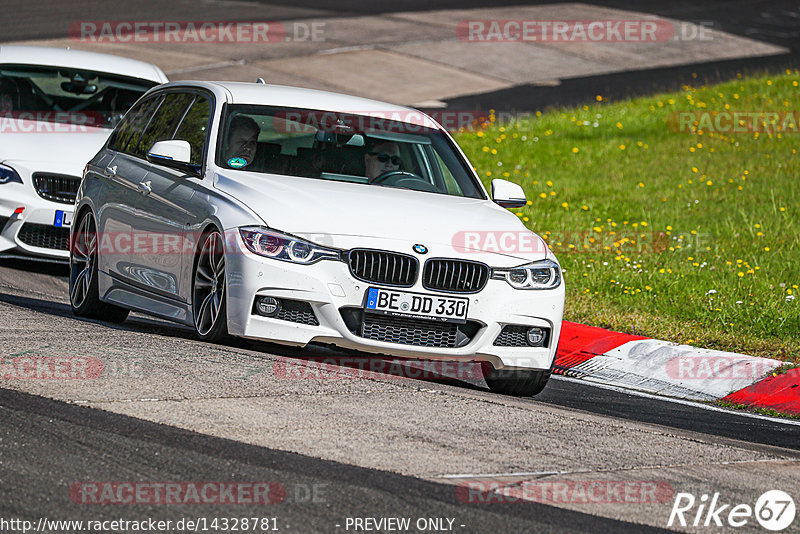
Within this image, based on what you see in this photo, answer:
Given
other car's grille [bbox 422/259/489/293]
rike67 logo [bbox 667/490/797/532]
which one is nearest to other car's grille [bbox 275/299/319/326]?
other car's grille [bbox 422/259/489/293]

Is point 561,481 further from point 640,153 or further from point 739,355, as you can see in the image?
point 640,153

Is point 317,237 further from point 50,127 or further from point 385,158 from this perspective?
point 50,127

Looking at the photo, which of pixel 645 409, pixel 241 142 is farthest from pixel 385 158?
pixel 645 409

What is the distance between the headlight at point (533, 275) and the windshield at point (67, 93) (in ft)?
19.0

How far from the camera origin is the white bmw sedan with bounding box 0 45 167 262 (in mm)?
11023

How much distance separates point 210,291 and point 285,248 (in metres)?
0.67

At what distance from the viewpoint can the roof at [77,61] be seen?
504 inches

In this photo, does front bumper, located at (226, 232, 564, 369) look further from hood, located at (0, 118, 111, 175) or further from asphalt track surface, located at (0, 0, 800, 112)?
asphalt track surface, located at (0, 0, 800, 112)

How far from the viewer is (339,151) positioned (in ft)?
28.0

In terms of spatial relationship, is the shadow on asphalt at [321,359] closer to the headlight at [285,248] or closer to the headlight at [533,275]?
the headlight at [285,248]

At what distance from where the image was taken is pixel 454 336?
24.7 feet

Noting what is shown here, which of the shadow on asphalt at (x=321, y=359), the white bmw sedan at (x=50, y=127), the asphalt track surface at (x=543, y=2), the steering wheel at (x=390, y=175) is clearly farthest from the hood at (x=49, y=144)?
the asphalt track surface at (x=543, y=2)

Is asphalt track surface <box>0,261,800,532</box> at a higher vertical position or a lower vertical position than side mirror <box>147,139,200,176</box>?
lower

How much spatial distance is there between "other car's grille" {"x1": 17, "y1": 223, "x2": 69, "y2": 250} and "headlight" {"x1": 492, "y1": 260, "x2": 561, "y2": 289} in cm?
482
